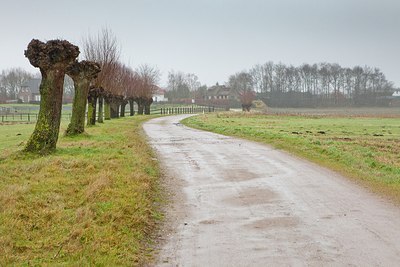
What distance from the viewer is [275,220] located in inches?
296

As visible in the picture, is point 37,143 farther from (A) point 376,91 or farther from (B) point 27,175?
(A) point 376,91

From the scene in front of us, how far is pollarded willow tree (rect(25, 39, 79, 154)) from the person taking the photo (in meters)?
14.4

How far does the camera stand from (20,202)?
7781 mm

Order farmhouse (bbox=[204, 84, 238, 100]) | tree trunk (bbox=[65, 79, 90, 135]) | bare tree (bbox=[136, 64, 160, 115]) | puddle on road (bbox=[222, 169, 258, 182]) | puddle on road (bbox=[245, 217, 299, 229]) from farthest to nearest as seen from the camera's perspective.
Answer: farmhouse (bbox=[204, 84, 238, 100])
bare tree (bbox=[136, 64, 160, 115])
tree trunk (bbox=[65, 79, 90, 135])
puddle on road (bbox=[222, 169, 258, 182])
puddle on road (bbox=[245, 217, 299, 229])

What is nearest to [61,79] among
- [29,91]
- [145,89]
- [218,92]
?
[145,89]

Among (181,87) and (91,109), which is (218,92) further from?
(91,109)

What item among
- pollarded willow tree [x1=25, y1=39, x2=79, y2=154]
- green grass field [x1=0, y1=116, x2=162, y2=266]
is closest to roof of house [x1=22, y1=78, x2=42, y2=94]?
pollarded willow tree [x1=25, y1=39, x2=79, y2=154]

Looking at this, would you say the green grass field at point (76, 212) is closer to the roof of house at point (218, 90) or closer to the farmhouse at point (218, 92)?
the farmhouse at point (218, 92)

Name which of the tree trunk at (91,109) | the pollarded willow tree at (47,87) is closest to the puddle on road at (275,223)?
the pollarded willow tree at (47,87)

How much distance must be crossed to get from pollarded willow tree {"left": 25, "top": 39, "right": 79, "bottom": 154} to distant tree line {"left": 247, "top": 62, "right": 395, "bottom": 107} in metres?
122

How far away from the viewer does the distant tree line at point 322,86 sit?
135 meters

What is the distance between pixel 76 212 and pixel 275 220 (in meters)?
3.52

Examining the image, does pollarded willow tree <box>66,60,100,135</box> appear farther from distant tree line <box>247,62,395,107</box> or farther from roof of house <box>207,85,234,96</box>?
roof of house <box>207,85,234,96</box>

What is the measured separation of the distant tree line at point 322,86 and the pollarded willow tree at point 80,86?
375 ft
